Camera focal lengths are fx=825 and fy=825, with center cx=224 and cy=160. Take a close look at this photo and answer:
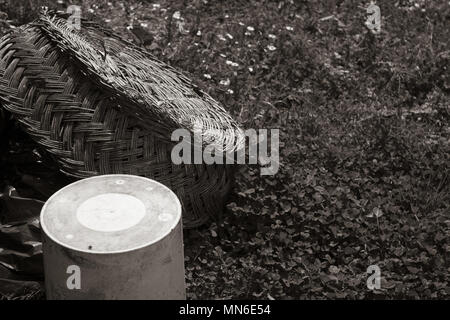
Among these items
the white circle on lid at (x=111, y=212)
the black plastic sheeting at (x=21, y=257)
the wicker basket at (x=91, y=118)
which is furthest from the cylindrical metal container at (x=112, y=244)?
the wicker basket at (x=91, y=118)

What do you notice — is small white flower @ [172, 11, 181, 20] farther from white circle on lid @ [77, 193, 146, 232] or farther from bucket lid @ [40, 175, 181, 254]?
white circle on lid @ [77, 193, 146, 232]

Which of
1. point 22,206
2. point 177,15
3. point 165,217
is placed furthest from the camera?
point 177,15

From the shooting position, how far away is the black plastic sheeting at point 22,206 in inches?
157

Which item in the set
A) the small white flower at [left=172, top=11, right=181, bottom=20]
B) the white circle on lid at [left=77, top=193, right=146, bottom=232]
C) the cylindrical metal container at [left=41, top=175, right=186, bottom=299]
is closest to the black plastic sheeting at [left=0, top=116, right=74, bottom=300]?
the cylindrical metal container at [left=41, top=175, right=186, bottom=299]

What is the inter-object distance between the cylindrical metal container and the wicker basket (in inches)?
24.2

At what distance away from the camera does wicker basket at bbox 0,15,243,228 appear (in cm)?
424

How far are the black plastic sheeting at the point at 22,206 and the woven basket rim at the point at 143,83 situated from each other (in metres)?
0.58

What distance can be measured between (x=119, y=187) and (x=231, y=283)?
3.03 feet

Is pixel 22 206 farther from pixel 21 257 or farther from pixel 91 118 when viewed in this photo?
pixel 91 118

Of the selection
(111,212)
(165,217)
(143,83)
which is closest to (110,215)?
(111,212)

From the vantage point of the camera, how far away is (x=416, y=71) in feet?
19.9

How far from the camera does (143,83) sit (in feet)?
16.0

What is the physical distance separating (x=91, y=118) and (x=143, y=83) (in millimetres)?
693

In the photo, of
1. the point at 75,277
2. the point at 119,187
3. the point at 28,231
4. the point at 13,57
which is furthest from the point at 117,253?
the point at 13,57
